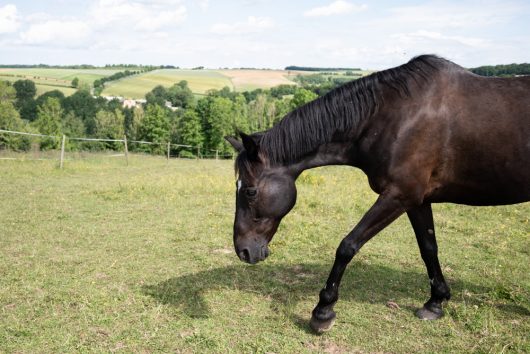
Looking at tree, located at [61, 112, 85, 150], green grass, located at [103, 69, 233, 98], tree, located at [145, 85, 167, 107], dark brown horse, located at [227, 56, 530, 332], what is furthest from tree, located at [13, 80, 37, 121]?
dark brown horse, located at [227, 56, 530, 332]

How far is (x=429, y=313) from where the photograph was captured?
408 cm

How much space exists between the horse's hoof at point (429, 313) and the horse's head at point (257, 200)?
1.73 meters

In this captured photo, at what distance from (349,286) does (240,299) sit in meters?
1.36

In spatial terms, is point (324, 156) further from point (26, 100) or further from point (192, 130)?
point (26, 100)

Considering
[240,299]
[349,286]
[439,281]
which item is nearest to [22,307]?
[240,299]

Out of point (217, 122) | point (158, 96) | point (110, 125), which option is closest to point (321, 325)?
point (217, 122)

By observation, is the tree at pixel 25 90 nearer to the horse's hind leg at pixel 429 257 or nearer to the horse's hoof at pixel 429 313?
the horse's hind leg at pixel 429 257

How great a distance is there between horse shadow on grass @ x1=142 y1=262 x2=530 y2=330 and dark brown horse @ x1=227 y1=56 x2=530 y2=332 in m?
0.93

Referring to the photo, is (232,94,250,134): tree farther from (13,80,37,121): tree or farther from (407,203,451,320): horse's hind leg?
(407,203,451,320): horse's hind leg

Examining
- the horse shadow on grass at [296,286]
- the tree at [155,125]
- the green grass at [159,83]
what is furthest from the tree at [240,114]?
the horse shadow on grass at [296,286]

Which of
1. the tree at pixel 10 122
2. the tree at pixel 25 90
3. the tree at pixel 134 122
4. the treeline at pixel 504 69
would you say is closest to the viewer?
the treeline at pixel 504 69

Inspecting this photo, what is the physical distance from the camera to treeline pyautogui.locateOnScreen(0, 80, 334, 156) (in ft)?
168

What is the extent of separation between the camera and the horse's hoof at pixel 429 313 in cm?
404

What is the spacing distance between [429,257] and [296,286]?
5.11 ft
